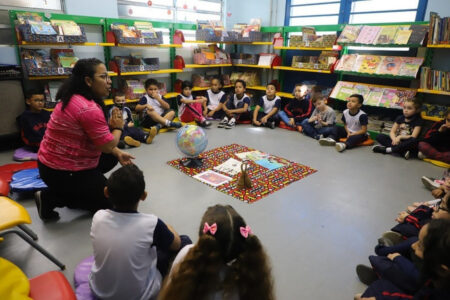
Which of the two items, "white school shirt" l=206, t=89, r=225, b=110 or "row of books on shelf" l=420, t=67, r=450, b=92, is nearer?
"row of books on shelf" l=420, t=67, r=450, b=92

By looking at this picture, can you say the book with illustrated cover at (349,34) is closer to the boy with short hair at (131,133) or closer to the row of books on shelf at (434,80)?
the row of books on shelf at (434,80)

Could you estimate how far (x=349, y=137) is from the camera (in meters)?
4.44

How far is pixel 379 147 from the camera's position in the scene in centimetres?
423

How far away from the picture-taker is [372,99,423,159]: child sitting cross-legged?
4032 mm

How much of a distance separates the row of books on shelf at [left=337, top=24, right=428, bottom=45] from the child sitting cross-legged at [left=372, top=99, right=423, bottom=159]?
3.06ft

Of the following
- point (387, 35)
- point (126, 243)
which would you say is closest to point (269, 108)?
point (387, 35)

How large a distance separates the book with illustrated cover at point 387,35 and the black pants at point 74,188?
4.42 m

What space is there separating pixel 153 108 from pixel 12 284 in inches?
151

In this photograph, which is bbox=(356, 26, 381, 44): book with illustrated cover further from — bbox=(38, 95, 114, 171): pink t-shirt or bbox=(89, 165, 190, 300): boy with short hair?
bbox=(89, 165, 190, 300): boy with short hair

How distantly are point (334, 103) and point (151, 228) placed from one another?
15.9 feet

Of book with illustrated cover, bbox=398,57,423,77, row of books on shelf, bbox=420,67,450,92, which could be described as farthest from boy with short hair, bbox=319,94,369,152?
row of books on shelf, bbox=420,67,450,92

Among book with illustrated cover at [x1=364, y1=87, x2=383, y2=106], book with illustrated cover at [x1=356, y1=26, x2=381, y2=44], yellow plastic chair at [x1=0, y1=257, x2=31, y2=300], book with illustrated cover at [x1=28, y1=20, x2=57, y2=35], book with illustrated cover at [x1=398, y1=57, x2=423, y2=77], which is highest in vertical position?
book with illustrated cover at [x1=356, y1=26, x2=381, y2=44]

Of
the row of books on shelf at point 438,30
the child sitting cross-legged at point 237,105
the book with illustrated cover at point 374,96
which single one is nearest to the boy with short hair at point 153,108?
the child sitting cross-legged at point 237,105

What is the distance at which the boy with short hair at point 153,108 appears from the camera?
15.9 feet
